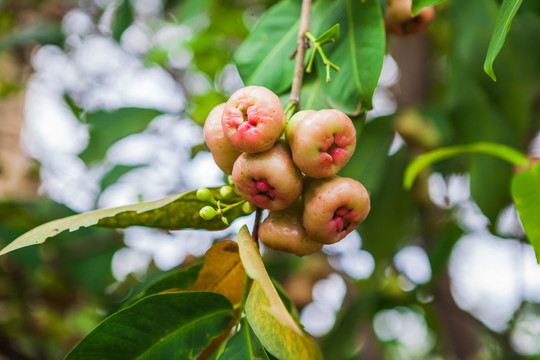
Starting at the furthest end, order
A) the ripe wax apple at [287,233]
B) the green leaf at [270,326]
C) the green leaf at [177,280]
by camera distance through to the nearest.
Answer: the green leaf at [177,280] < the ripe wax apple at [287,233] < the green leaf at [270,326]

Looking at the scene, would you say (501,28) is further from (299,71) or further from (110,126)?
(110,126)

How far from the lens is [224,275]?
2.04ft

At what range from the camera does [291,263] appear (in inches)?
73.0

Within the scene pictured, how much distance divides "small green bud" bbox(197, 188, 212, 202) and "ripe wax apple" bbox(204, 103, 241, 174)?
45 mm

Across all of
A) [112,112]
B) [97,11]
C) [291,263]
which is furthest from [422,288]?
[97,11]

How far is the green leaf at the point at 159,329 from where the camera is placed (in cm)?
53

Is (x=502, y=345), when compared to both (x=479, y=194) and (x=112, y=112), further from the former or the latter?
(x=112, y=112)

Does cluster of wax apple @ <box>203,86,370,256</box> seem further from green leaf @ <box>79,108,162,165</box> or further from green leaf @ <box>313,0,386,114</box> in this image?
green leaf @ <box>79,108,162,165</box>

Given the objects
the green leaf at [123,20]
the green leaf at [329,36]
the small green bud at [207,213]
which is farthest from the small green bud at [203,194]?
the green leaf at [123,20]

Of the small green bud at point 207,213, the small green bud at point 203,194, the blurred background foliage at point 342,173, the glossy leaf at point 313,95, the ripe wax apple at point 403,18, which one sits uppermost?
the ripe wax apple at point 403,18

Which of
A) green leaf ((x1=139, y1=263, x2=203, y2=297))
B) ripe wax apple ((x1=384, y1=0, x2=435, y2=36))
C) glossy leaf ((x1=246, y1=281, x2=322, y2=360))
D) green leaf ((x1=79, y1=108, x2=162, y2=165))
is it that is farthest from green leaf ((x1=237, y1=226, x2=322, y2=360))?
green leaf ((x1=79, y1=108, x2=162, y2=165))

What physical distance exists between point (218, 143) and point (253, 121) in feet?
0.27

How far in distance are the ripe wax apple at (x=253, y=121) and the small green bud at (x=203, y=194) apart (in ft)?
0.24

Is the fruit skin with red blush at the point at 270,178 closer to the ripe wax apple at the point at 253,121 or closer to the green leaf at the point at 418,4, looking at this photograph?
the ripe wax apple at the point at 253,121
